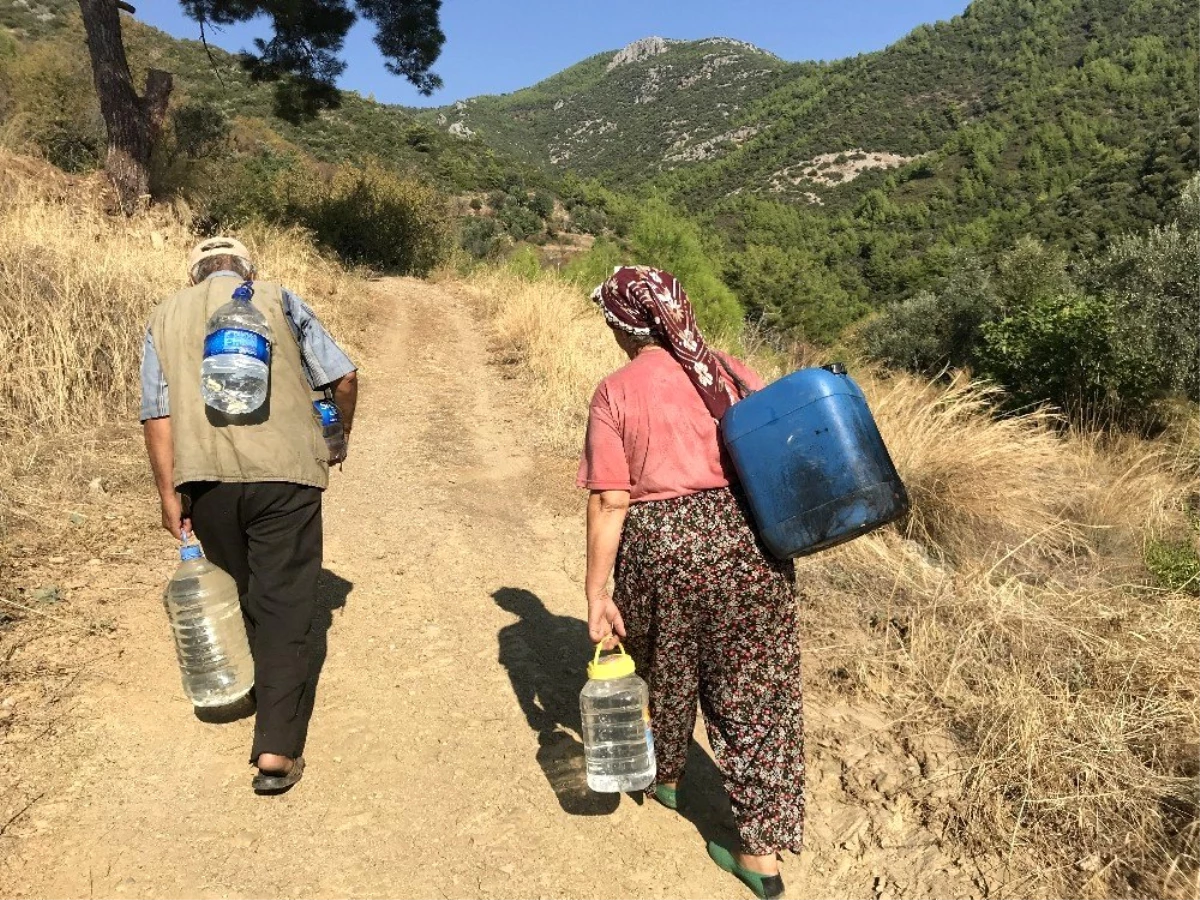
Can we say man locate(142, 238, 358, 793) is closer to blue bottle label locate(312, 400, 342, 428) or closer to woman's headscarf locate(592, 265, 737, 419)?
blue bottle label locate(312, 400, 342, 428)

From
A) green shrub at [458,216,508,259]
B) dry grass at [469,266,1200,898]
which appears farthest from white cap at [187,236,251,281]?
green shrub at [458,216,508,259]

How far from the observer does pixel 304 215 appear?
1469 cm

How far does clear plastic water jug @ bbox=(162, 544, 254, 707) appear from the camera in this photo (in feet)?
7.41

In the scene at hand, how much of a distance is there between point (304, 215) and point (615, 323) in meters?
14.8

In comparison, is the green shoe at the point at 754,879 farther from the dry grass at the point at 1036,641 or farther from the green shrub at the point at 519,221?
the green shrub at the point at 519,221

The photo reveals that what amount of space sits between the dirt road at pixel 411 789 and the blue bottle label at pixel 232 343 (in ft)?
4.33

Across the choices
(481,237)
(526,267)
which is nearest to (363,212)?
(526,267)

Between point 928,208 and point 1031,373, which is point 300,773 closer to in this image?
point 1031,373

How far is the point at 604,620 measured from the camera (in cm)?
201

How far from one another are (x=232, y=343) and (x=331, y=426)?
1.55 feet

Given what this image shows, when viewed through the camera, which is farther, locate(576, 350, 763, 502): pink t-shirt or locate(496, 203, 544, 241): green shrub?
locate(496, 203, 544, 241): green shrub

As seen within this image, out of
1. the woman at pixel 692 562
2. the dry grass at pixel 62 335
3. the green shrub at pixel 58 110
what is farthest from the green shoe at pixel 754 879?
the green shrub at pixel 58 110

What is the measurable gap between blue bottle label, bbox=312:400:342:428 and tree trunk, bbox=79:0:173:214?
30.6ft

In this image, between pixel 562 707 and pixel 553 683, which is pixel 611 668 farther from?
pixel 553 683
